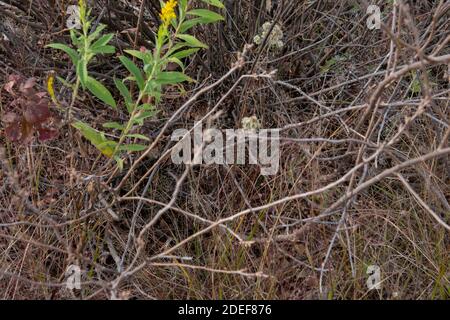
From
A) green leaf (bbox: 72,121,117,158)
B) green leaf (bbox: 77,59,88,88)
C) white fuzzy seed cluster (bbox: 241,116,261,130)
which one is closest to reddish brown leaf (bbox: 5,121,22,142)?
green leaf (bbox: 72,121,117,158)

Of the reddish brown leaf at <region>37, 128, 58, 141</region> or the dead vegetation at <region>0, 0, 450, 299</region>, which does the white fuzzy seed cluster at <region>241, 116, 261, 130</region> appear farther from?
the reddish brown leaf at <region>37, 128, 58, 141</region>

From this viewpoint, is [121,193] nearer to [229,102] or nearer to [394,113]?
[229,102]

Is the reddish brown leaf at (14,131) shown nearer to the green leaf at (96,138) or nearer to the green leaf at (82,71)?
the green leaf at (96,138)

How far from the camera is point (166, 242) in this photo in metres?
2.54

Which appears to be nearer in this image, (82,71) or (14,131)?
(82,71)

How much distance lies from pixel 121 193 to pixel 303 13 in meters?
1.11

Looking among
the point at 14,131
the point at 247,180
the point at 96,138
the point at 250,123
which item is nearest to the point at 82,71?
the point at 96,138

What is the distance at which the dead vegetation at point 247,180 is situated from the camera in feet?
7.27

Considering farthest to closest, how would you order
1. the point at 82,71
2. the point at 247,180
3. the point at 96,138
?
the point at 247,180 < the point at 96,138 < the point at 82,71

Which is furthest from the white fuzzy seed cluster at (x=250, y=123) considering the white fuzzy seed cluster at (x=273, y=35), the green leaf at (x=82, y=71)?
the green leaf at (x=82, y=71)

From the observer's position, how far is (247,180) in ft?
8.80

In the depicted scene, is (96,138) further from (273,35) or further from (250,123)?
(273,35)

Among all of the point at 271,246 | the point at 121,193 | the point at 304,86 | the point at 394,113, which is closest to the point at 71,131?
the point at 121,193
